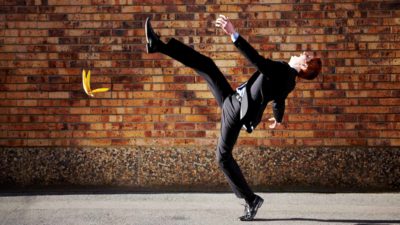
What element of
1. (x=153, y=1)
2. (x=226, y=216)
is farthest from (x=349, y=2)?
(x=226, y=216)

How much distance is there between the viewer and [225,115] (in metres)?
4.59

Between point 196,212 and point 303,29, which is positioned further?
point 303,29

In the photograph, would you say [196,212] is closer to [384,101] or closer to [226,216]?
[226,216]

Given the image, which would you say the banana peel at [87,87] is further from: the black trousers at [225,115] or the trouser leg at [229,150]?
the trouser leg at [229,150]

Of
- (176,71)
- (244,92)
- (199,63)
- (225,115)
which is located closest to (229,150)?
(225,115)

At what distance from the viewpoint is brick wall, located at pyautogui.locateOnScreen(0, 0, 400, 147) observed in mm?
5883

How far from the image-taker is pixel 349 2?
5.87 m

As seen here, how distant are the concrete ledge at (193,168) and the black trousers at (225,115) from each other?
4.41 ft

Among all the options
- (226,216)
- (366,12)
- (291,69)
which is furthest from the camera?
(366,12)

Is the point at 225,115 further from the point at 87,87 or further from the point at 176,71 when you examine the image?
the point at 87,87

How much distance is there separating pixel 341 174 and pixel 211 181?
153 cm

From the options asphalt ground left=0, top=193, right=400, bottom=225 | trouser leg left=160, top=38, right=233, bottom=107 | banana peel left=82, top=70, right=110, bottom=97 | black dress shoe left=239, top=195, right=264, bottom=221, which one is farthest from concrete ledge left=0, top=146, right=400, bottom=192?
trouser leg left=160, top=38, right=233, bottom=107

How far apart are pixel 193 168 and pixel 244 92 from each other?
178cm

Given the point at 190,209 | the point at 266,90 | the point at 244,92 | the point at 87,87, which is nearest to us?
the point at 266,90
